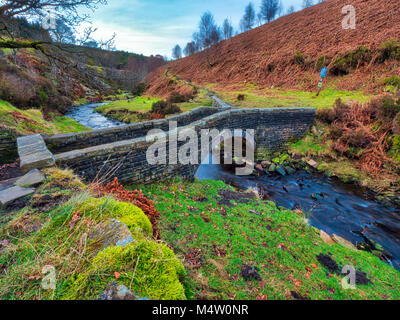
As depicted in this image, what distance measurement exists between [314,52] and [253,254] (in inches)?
998

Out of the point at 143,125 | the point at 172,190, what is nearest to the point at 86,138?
the point at 143,125

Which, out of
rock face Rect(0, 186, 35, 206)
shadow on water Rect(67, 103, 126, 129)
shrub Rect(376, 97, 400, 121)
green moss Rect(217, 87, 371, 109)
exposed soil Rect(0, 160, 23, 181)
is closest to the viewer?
rock face Rect(0, 186, 35, 206)

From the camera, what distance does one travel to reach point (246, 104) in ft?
48.7

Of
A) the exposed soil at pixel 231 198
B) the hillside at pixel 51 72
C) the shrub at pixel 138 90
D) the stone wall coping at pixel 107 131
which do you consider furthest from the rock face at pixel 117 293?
the shrub at pixel 138 90

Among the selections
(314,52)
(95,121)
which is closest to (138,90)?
(95,121)

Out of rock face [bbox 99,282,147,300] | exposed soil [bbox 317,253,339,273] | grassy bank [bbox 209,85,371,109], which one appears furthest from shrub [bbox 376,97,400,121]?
rock face [bbox 99,282,147,300]

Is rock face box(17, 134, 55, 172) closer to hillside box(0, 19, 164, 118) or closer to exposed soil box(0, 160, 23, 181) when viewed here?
exposed soil box(0, 160, 23, 181)

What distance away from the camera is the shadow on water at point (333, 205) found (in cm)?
584

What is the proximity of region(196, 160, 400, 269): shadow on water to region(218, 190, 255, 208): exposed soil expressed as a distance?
76.3 inches

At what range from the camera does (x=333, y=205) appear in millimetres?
7277

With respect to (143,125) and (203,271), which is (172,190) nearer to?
(203,271)

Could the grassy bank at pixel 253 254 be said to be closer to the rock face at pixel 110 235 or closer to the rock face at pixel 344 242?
the rock face at pixel 344 242

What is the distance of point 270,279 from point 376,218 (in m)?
6.18

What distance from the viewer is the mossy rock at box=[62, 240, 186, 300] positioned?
1.48 metres
